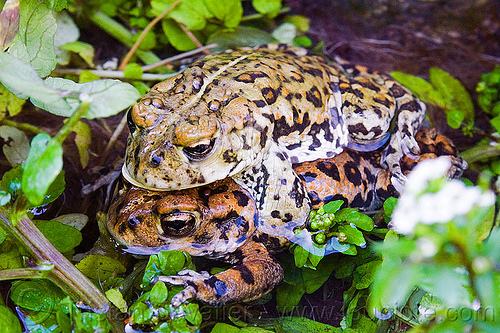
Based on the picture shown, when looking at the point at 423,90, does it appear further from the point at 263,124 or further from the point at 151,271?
the point at 151,271

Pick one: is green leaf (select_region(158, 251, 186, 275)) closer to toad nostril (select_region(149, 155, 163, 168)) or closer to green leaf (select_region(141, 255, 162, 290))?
green leaf (select_region(141, 255, 162, 290))

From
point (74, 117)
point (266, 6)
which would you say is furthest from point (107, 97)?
point (266, 6)

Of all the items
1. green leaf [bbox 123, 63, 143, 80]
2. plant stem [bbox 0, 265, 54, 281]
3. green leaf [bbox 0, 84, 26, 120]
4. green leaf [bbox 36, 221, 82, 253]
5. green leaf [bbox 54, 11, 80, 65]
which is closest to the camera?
plant stem [bbox 0, 265, 54, 281]

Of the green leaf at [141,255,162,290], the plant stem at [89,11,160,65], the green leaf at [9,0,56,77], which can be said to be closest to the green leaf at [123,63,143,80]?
the plant stem at [89,11,160,65]

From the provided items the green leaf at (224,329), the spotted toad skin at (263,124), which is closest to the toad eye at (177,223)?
the spotted toad skin at (263,124)

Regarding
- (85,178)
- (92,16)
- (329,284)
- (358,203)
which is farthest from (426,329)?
(92,16)

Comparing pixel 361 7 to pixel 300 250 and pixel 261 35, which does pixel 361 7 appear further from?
pixel 300 250
